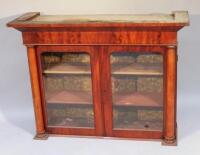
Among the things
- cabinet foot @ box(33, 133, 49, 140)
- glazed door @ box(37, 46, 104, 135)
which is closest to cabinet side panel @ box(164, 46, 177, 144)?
glazed door @ box(37, 46, 104, 135)

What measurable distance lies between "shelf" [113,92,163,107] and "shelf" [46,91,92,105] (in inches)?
8.1

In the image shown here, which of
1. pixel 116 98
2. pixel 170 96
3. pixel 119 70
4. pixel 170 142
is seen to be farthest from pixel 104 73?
pixel 170 142

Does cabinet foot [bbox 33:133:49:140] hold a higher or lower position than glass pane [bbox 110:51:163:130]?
lower

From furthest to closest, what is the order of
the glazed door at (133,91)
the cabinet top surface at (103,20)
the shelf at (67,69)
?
the shelf at (67,69) → the glazed door at (133,91) → the cabinet top surface at (103,20)

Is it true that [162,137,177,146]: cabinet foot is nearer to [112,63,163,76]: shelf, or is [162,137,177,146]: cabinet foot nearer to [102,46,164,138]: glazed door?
[102,46,164,138]: glazed door

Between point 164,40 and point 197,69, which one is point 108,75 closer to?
point 164,40

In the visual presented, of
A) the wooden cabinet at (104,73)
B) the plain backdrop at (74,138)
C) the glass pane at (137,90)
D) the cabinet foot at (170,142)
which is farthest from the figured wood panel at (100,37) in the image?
the cabinet foot at (170,142)

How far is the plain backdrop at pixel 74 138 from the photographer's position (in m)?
2.78

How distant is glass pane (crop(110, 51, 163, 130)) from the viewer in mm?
2691

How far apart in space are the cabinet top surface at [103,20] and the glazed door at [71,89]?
0.17 meters

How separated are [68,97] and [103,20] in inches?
23.5

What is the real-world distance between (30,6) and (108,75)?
2.76 feet

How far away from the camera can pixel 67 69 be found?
282cm

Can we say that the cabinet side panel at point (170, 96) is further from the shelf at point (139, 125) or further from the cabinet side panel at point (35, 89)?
the cabinet side panel at point (35, 89)
